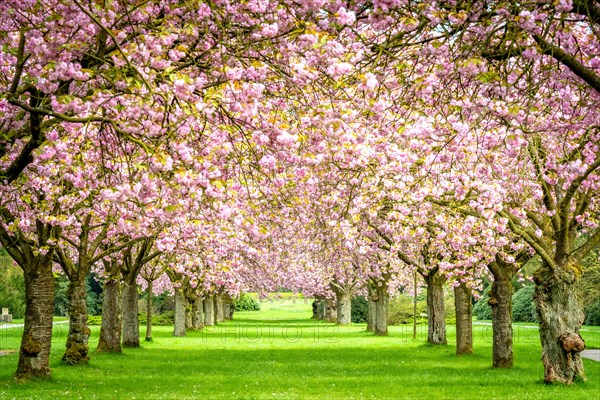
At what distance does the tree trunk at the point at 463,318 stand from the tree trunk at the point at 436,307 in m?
3.62

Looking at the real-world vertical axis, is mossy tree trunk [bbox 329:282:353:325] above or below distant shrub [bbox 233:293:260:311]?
above

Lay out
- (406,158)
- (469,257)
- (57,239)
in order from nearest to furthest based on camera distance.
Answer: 1. (406,158)
2. (57,239)
3. (469,257)

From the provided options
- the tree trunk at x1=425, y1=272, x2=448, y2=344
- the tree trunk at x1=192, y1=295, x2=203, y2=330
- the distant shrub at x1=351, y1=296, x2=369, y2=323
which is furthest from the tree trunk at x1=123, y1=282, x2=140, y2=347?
the distant shrub at x1=351, y1=296, x2=369, y2=323

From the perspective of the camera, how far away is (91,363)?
21688 mm

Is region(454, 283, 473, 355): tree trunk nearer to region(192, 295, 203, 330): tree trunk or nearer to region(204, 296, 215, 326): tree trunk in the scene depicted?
region(192, 295, 203, 330): tree trunk

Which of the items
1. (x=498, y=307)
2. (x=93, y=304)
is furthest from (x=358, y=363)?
(x=93, y=304)

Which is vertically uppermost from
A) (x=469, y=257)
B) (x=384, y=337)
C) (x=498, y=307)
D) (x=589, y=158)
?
(x=589, y=158)

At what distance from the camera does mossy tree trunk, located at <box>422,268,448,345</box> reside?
1150 inches

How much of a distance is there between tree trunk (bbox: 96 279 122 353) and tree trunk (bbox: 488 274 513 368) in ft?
44.0

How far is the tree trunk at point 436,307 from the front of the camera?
29.4 metres

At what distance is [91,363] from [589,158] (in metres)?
16.6

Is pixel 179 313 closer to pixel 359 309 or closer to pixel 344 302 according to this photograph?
pixel 344 302

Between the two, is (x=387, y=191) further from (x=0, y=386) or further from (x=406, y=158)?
(x=0, y=386)

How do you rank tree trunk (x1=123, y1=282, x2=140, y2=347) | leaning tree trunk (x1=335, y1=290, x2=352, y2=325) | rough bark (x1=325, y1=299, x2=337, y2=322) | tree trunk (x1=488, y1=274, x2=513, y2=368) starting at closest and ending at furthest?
1. tree trunk (x1=488, y1=274, x2=513, y2=368)
2. tree trunk (x1=123, y1=282, x2=140, y2=347)
3. leaning tree trunk (x1=335, y1=290, x2=352, y2=325)
4. rough bark (x1=325, y1=299, x2=337, y2=322)
